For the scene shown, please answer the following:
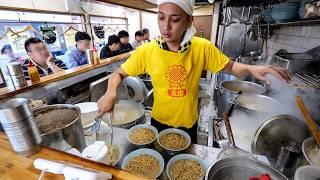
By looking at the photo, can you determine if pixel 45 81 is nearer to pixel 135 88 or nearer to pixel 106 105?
pixel 135 88

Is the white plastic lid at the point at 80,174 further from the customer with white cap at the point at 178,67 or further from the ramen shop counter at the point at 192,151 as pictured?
the customer with white cap at the point at 178,67

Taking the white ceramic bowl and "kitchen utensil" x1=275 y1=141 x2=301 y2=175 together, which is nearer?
"kitchen utensil" x1=275 y1=141 x2=301 y2=175

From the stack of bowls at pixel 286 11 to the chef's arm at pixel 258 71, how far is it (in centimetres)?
128

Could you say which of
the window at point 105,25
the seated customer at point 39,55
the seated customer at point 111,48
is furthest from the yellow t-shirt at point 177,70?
the window at point 105,25

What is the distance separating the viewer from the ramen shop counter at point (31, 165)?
2.60 ft

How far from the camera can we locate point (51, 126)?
118 cm

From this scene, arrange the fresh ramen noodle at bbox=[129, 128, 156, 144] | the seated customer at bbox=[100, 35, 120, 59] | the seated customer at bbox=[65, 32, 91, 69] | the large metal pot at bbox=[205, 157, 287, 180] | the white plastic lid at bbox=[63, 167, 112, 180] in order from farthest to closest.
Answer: the seated customer at bbox=[100, 35, 120, 59] → the seated customer at bbox=[65, 32, 91, 69] → the fresh ramen noodle at bbox=[129, 128, 156, 144] → the large metal pot at bbox=[205, 157, 287, 180] → the white plastic lid at bbox=[63, 167, 112, 180]

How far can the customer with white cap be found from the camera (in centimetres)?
160

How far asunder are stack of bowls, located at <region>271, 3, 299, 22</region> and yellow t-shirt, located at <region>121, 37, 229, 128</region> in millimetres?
1278

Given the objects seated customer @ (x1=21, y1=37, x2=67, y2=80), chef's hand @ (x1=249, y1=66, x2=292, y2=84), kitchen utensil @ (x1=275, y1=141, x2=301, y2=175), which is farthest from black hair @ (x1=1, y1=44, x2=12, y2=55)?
kitchen utensil @ (x1=275, y1=141, x2=301, y2=175)

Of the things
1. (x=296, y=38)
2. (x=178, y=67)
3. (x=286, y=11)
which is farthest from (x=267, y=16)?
(x=178, y=67)

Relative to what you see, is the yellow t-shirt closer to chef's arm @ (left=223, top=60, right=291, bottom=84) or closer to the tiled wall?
chef's arm @ (left=223, top=60, right=291, bottom=84)

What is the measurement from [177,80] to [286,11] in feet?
5.92

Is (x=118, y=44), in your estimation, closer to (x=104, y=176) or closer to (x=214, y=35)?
(x=214, y=35)
